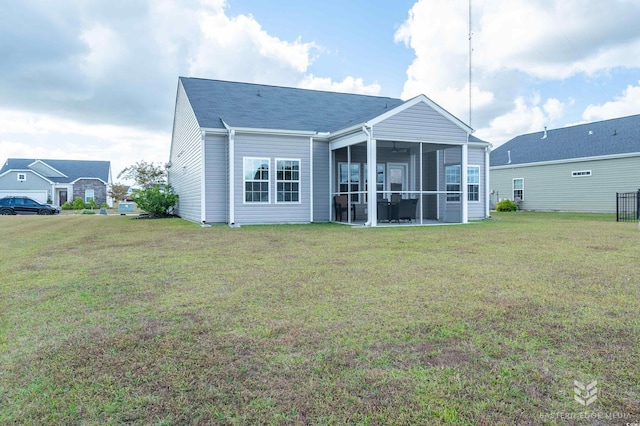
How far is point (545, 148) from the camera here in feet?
78.7

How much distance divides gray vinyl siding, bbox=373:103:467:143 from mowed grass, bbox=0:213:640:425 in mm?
6872

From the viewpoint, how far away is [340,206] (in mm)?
13672

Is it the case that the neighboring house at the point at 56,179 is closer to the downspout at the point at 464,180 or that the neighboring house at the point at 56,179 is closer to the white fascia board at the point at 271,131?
the white fascia board at the point at 271,131

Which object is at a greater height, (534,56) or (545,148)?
(534,56)

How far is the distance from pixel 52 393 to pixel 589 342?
10.8 ft

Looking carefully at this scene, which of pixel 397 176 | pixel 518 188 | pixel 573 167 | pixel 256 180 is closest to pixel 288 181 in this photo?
pixel 256 180

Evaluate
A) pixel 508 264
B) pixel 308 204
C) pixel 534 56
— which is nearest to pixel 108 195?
pixel 308 204

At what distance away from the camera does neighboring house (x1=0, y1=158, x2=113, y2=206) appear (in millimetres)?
35344

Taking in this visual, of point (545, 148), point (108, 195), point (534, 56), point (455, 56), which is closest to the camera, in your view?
point (534, 56)

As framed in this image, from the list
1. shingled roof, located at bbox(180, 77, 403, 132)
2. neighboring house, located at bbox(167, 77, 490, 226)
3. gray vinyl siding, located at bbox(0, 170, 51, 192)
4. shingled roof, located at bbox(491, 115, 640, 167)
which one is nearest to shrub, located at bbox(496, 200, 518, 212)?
shingled roof, located at bbox(491, 115, 640, 167)

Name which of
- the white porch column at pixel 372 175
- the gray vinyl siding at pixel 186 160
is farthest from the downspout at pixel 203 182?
the white porch column at pixel 372 175

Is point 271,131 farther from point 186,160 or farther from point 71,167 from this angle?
point 71,167

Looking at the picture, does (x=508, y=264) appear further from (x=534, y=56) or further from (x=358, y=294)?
(x=534, y=56)

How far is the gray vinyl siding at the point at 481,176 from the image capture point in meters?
16.2
